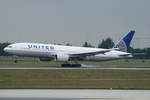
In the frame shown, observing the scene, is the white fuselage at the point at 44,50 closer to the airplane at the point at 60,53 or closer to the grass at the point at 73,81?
the airplane at the point at 60,53

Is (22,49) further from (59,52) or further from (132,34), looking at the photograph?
(132,34)

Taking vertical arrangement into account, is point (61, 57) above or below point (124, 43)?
below

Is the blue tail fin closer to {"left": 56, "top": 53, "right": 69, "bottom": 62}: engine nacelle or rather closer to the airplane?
the airplane

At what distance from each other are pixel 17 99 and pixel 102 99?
3.61 m

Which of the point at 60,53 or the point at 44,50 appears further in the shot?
the point at 60,53

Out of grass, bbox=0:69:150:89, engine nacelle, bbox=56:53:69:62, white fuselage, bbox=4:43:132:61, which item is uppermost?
white fuselage, bbox=4:43:132:61

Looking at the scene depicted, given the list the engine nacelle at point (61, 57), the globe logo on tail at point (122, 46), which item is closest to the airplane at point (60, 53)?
the engine nacelle at point (61, 57)

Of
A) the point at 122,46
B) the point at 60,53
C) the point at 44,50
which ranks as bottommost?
the point at 60,53

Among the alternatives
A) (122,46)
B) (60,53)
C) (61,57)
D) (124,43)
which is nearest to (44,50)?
(60,53)

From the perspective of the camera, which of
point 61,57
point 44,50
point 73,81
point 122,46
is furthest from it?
point 122,46

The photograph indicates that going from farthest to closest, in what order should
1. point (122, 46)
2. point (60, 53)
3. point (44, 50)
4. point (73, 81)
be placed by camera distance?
point (122, 46), point (60, 53), point (44, 50), point (73, 81)

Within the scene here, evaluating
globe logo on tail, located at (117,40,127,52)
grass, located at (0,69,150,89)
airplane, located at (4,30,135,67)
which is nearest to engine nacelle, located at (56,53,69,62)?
airplane, located at (4,30,135,67)

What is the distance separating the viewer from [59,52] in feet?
209

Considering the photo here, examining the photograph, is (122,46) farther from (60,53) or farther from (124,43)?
(60,53)
